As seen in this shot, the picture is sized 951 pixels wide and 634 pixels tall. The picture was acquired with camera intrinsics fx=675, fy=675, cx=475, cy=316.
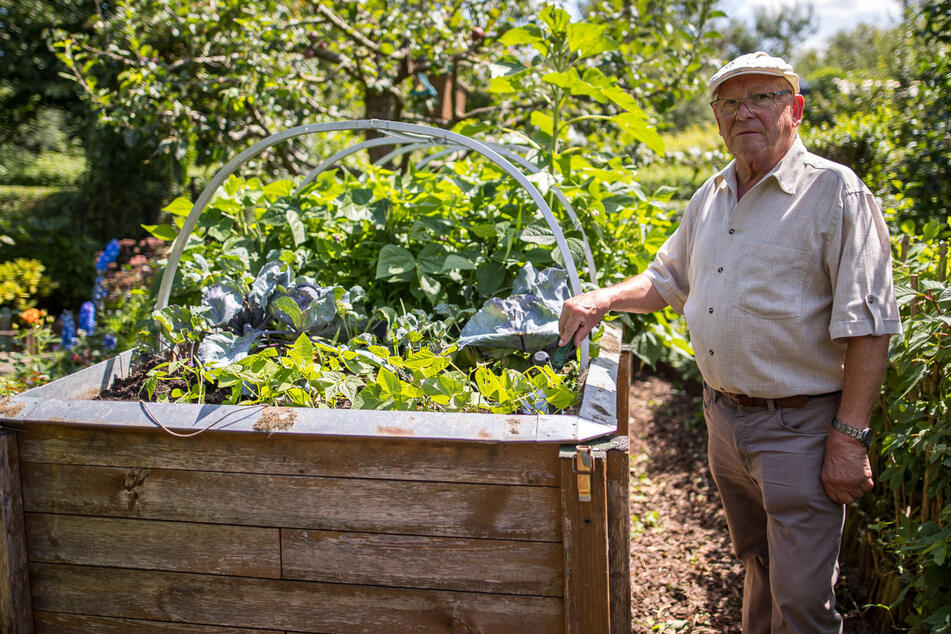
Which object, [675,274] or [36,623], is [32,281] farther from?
[675,274]

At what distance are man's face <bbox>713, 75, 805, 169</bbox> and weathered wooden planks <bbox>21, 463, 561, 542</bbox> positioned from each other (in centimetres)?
98

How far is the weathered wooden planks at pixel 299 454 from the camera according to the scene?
4.01 ft

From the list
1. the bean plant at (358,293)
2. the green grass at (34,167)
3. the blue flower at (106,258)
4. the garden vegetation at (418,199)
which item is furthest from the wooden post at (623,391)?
the green grass at (34,167)

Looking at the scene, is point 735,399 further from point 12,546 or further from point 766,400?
point 12,546

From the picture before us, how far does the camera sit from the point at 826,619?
1.54 m

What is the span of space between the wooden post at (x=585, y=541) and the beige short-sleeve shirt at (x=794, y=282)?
58 centimetres

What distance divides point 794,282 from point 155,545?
1462mm

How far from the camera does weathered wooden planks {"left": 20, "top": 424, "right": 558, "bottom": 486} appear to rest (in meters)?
1.22

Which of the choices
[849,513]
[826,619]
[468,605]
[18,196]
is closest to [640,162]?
[849,513]

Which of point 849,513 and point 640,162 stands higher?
point 640,162

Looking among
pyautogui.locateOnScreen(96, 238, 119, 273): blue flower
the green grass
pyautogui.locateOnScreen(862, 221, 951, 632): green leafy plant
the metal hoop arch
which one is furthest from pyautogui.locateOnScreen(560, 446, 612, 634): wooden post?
the green grass

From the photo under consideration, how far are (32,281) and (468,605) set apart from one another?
5636 mm

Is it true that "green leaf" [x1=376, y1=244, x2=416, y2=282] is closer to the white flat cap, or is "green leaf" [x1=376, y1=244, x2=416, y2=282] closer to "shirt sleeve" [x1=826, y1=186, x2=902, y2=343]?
the white flat cap

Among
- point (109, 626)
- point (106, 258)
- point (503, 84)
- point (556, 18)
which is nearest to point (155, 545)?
point (109, 626)
